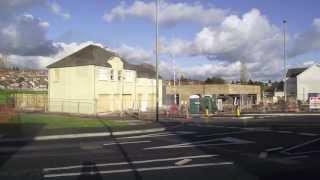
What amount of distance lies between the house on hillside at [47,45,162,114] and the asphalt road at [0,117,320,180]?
38.2 metres

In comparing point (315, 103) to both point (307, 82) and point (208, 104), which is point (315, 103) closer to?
point (208, 104)

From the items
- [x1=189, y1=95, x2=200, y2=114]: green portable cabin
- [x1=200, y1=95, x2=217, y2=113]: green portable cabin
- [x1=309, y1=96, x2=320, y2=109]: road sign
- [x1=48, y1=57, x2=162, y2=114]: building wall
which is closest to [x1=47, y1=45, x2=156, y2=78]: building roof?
[x1=48, y1=57, x2=162, y2=114]: building wall

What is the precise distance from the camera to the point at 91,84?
204ft

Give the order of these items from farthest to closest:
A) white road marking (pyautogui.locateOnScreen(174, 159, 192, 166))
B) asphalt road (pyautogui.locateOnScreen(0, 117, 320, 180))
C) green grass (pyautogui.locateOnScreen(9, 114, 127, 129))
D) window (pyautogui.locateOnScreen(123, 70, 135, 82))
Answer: window (pyautogui.locateOnScreen(123, 70, 135, 82)) → green grass (pyautogui.locateOnScreen(9, 114, 127, 129)) → white road marking (pyautogui.locateOnScreen(174, 159, 192, 166)) → asphalt road (pyautogui.locateOnScreen(0, 117, 320, 180))

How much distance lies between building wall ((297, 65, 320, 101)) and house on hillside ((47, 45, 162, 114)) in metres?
53.1

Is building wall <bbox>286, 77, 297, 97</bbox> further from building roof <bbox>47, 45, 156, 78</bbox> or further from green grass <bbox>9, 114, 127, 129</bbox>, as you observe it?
green grass <bbox>9, 114, 127, 129</bbox>

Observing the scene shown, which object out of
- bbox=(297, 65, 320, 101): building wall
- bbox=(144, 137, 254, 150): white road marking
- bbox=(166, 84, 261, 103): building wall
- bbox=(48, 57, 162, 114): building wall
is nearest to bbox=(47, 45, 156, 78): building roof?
bbox=(48, 57, 162, 114): building wall

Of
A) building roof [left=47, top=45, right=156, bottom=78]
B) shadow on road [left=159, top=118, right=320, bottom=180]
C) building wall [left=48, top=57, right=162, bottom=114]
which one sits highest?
building roof [left=47, top=45, right=156, bottom=78]

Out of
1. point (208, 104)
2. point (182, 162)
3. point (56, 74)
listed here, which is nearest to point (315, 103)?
point (208, 104)

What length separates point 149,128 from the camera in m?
33.0

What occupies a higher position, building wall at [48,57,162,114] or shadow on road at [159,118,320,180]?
building wall at [48,57,162,114]

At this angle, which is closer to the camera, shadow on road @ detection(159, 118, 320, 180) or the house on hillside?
shadow on road @ detection(159, 118, 320, 180)

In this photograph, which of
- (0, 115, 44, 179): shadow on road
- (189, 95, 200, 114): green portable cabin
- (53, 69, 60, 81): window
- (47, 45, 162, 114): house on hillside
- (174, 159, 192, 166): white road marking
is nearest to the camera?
(0, 115, 44, 179): shadow on road

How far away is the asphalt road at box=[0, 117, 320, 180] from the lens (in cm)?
1344
